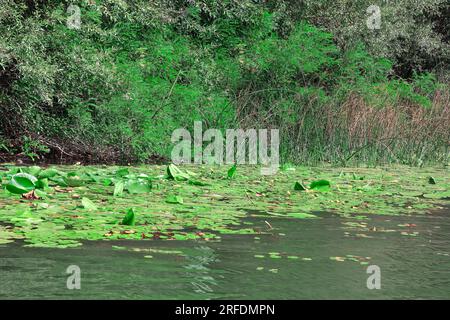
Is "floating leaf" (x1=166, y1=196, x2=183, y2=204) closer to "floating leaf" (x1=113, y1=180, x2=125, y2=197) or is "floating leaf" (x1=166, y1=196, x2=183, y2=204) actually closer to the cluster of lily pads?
the cluster of lily pads

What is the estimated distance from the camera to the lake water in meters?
4.07

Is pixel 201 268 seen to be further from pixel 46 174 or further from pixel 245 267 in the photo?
pixel 46 174

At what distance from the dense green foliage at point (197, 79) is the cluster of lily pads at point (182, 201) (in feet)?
4.67

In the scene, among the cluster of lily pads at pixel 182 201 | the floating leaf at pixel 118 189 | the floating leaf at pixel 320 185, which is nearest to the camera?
the cluster of lily pads at pixel 182 201

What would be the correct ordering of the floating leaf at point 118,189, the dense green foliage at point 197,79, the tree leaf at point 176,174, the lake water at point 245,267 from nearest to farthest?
the lake water at point 245,267 → the floating leaf at point 118,189 → the tree leaf at point 176,174 → the dense green foliage at point 197,79

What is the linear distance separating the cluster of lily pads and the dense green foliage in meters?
1.42

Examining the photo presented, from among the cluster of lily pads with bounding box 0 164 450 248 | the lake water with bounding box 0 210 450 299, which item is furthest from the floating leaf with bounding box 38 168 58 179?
the lake water with bounding box 0 210 450 299

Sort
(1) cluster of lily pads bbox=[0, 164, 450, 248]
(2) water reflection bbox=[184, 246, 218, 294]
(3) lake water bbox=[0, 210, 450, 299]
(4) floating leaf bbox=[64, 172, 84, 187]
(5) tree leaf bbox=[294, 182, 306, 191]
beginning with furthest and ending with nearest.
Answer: (5) tree leaf bbox=[294, 182, 306, 191] → (4) floating leaf bbox=[64, 172, 84, 187] → (1) cluster of lily pads bbox=[0, 164, 450, 248] → (2) water reflection bbox=[184, 246, 218, 294] → (3) lake water bbox=[0, 210, 450, 299]

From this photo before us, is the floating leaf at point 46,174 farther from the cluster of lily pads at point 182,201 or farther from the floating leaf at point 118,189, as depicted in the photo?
the floating leaf at point 118,189

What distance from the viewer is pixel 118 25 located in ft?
48.3

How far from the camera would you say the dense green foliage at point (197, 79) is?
11.3 metres

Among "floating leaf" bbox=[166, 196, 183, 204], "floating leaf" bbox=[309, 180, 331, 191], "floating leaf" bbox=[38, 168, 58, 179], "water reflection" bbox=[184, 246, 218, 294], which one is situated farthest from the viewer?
"floating leaf" bbox=[309, 180, 331, 191]

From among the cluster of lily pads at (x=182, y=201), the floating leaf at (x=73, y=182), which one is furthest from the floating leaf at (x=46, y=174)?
the floating leaf at (x=73, y=182)

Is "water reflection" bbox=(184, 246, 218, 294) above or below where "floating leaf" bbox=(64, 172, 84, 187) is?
below
